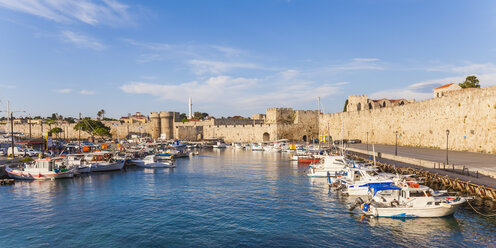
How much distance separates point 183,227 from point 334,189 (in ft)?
33.3

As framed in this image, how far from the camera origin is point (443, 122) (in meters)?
30.6

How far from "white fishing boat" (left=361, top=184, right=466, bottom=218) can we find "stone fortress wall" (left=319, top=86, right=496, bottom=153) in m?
15.2

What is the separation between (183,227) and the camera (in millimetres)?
13156

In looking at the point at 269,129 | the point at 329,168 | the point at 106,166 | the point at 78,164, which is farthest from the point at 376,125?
the point at 78,164

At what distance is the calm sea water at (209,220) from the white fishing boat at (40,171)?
2.13m

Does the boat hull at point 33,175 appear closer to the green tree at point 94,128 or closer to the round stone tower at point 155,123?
the green tree at point 94,128

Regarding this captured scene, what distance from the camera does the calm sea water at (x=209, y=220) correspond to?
11.4 meters

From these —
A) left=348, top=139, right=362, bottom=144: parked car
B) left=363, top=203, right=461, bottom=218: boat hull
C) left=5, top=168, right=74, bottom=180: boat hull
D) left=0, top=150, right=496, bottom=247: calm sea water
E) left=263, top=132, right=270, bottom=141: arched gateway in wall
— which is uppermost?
left=263, top=132, right=270, bottom=141: arched gateway in wall

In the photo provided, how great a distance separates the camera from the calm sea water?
11430 millimetres

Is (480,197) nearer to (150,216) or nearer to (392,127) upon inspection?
(150,216)

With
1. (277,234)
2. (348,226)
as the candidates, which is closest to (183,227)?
(277,234)

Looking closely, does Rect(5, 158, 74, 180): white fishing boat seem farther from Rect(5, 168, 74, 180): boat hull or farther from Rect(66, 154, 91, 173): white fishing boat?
Rect(66, 154, 91, 173): white fishing boat

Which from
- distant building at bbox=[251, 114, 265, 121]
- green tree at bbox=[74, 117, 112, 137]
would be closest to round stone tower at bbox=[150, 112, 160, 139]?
green tree at bbox=[74, 117, 112, 137]

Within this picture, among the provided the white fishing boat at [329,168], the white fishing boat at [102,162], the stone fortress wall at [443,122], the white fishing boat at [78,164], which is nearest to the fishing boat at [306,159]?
the stone fortress wall at [443,122]
